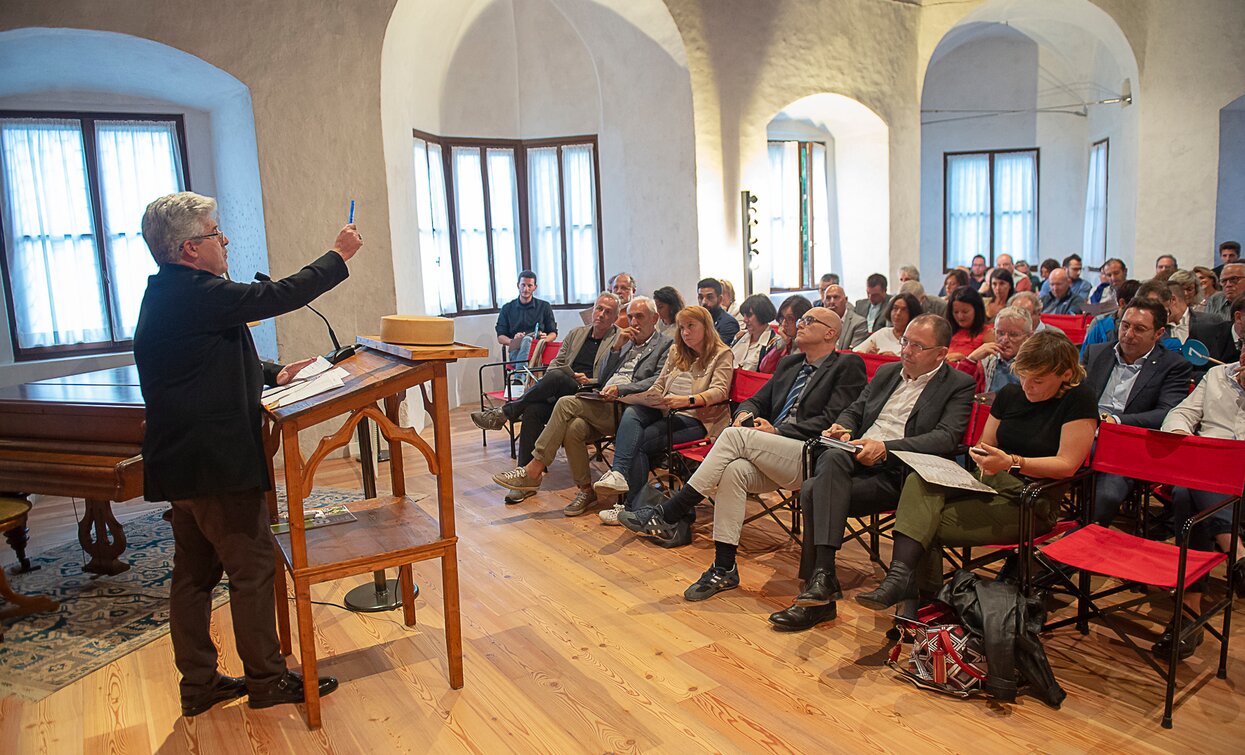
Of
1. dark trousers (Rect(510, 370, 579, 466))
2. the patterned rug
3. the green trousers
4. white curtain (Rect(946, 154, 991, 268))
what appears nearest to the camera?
the green trousers

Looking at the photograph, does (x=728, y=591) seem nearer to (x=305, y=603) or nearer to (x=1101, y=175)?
(x=305, y=603)

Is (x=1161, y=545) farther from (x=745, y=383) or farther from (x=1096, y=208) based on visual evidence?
(x=1096, y=208)

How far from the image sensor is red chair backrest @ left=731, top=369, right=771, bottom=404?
15.6ft

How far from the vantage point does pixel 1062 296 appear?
7.79 meters

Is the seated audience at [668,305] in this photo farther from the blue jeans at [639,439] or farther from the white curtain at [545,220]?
the white curtain at [545,220]

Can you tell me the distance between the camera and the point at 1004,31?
12484 millimetres

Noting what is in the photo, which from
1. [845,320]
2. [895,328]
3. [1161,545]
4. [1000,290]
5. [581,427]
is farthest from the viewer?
[1000,290]

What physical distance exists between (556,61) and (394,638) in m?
7.39

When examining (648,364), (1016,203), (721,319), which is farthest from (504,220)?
(1016,203)

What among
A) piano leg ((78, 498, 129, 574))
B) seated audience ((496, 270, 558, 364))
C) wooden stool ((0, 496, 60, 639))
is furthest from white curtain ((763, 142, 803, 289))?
wooden stool ((0, 496, 60, 639))

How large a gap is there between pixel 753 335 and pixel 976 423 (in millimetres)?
2242

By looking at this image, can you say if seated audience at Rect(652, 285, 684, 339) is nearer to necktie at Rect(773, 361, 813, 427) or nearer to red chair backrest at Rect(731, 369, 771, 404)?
red chair backrest at Rect(731, 369, 771, 404)

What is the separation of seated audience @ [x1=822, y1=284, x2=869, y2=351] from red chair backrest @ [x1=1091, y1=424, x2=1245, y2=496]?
3.33 meters

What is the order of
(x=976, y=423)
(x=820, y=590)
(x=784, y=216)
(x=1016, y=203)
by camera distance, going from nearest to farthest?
(x=820, y=590) → (x=976, y=423) → (x=784, y=216) → (x=1016, y=203)
